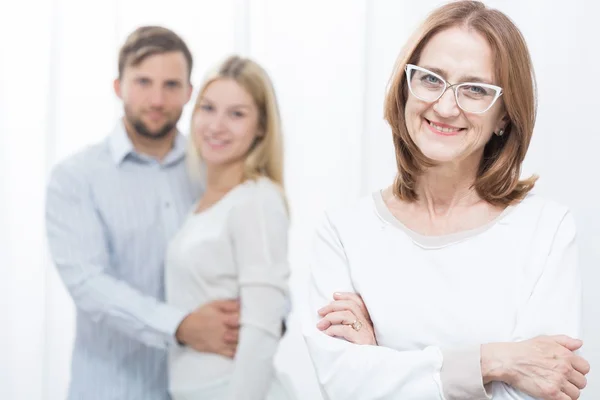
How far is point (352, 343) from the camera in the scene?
1.48 meters

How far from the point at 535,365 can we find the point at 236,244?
0.93 metres

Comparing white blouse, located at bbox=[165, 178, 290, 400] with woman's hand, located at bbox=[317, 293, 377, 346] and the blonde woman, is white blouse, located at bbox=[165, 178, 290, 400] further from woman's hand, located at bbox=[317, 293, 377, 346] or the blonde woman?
woman's hand, located at bbox=[317, 293, 377, 346]

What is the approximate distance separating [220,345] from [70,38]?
3.24ft

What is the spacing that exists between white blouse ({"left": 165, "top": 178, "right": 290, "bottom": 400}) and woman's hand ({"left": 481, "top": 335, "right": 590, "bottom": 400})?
0.87 m

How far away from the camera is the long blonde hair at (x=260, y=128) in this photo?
88.6 inches

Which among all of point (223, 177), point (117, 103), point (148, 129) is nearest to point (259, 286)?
point (223, 177)

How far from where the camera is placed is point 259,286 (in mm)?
2170

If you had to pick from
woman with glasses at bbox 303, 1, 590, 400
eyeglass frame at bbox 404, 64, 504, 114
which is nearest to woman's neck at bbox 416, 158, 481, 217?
woman with glasses at bbox 303, 1, 590, 400

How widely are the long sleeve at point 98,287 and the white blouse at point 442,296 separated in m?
0.72

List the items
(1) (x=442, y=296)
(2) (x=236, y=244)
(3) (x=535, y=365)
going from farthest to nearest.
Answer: (2) (x=236, y=244) → (1) (x=442, y=296) → (3) (x=535, y=365)

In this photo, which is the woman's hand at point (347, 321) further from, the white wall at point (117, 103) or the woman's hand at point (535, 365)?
the white wall at point (117, 103)

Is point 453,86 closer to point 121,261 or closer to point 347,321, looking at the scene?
point 347,321

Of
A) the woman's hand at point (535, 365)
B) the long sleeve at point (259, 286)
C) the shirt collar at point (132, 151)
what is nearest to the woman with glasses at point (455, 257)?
the woman's hand at point (535, 365)

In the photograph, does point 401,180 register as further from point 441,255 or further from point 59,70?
point 59,70
